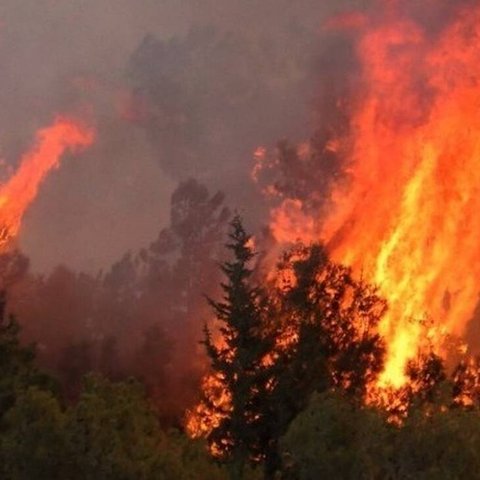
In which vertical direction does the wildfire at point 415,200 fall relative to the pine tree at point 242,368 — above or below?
above

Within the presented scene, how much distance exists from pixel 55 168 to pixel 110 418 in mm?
65699

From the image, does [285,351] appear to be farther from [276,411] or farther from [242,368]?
[276,411]

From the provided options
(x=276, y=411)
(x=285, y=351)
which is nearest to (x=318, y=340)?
(x=285, y=351)

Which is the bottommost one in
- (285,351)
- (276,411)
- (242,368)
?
(276,411)

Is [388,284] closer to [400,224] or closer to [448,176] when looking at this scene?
[400,224]

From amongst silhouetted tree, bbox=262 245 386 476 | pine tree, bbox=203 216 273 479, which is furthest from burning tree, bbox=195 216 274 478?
silhouetted tree, bbox=262 245 386 476

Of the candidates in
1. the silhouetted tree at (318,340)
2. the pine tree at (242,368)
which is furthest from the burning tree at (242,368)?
the silhouetted tree at (318,340)

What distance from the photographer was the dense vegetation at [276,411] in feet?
70.0

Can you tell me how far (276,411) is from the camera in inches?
1544

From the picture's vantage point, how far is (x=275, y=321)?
42062 mm

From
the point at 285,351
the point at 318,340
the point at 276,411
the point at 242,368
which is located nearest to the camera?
the point at 276,411

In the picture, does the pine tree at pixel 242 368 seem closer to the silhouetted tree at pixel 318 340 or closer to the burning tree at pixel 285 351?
the burning tree at pixel 285 351

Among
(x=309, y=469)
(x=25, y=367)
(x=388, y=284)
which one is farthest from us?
(x=388, y=284)

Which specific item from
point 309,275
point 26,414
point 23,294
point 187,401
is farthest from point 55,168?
point 26,414
